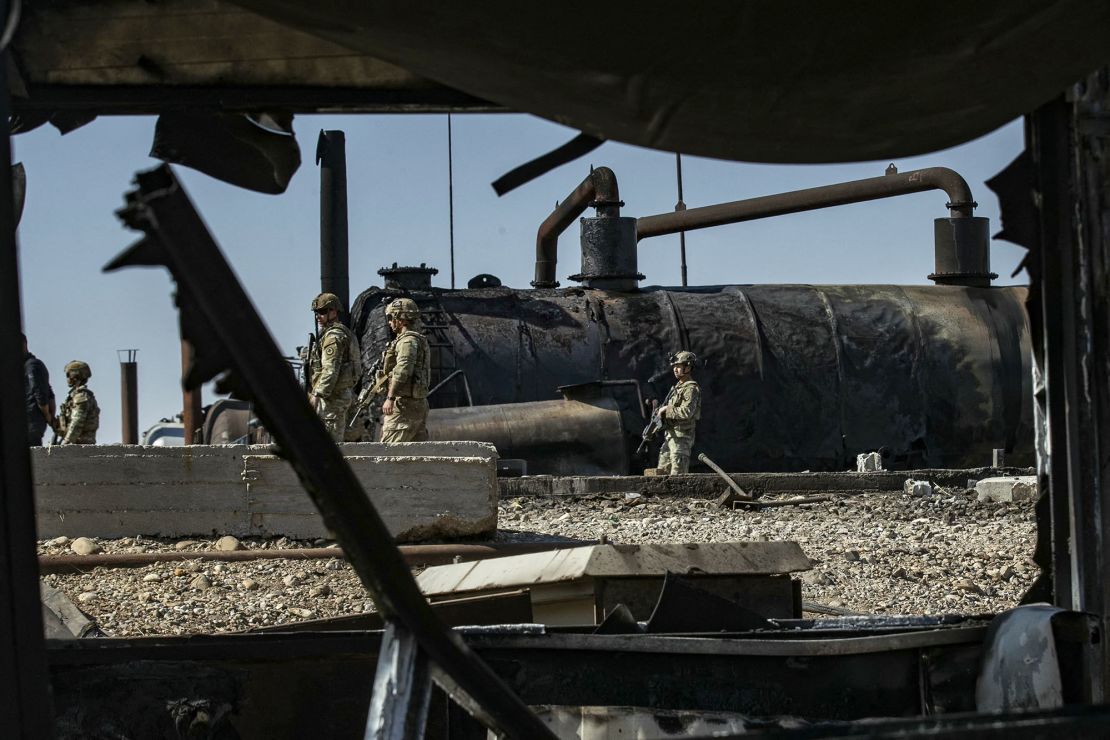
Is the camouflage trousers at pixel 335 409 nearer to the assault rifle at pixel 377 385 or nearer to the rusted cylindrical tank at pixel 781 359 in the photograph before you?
the assault rifle at pixel 377 385

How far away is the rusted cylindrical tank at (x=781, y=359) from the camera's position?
56.7 feet

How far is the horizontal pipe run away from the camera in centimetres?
720

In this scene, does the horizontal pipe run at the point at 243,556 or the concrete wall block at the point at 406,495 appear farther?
the concrete wall block at the point at 406,495

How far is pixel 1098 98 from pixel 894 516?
874cm

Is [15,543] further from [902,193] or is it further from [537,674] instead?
[902,193]

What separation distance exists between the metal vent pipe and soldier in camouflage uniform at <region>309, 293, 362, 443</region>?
925 cm

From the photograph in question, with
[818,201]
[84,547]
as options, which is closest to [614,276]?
[818,201]

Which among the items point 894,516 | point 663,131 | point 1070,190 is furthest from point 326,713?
point 894,516

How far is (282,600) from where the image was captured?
6.63m

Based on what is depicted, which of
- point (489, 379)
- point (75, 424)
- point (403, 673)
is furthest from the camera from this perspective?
point (489, 379)

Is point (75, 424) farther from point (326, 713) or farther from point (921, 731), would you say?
point (921, 731)

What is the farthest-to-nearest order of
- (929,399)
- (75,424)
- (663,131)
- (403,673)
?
(929,399) → (75,424) → (663,131) → (403,673)

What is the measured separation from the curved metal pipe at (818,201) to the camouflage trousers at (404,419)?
951 centimetres

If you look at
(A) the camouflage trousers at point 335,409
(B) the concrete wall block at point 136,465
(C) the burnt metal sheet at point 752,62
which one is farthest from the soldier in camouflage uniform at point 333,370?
(C) the burnt metal sheet at point 752,62
